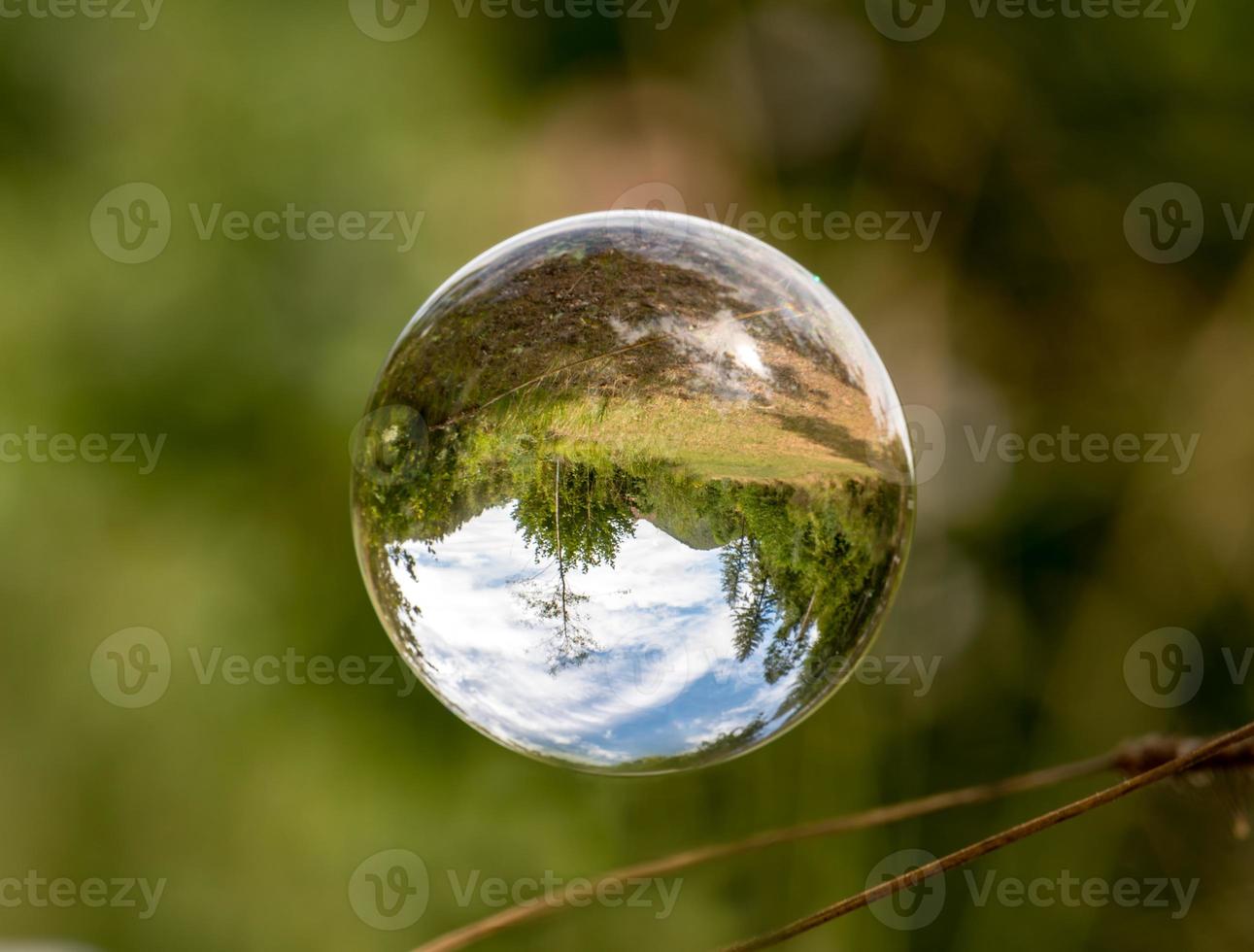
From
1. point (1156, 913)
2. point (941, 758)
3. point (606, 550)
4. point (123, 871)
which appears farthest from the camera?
point (123, 871)

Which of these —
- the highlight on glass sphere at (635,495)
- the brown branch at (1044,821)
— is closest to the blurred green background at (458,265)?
the highlight on glass sphere at (635,495)

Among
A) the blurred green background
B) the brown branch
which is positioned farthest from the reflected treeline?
the blurred green background

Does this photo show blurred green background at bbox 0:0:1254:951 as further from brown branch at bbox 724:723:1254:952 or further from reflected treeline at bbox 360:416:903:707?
brown branch at bbox 724:723:1254:952

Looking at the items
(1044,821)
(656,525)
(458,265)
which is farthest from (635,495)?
(458,265)

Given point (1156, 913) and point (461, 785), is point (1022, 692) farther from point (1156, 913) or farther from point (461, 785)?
point (461, 785)

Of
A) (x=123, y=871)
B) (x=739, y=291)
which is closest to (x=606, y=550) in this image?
(x=739, y=291)

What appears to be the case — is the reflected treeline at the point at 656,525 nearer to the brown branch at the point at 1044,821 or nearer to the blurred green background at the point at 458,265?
the brown branch at the point at 1044,821
